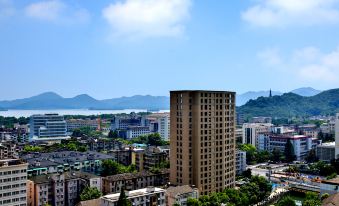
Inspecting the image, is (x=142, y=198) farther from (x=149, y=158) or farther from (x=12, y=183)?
(x=149, y=158)

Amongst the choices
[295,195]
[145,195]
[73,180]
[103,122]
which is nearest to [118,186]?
[73,180]

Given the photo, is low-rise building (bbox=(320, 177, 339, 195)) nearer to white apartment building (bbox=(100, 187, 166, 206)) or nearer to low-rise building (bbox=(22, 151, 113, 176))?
white apartment building (bbox=(100, 187, 166, 206))

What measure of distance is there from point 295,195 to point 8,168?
28316 mm

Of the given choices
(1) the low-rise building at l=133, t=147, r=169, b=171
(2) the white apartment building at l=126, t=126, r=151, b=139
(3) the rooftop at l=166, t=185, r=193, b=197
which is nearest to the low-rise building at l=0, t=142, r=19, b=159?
(1) the low-rise building at l=133, t=147, r=169, b=171

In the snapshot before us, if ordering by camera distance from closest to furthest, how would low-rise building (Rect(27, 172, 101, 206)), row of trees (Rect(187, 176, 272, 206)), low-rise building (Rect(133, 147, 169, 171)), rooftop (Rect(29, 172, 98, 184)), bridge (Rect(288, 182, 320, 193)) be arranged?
row of trees (Rect(187, 176, 272, 206))
low-rise building (Rect(27, 172, 101, 206))
rooftop (Rect(29, 172, 98, 184))
bridge (Rect(288, 182, 320, 193))
low-rise building (Rect(133, 147, 169, 171))

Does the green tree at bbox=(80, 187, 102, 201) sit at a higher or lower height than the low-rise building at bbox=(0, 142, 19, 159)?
lower

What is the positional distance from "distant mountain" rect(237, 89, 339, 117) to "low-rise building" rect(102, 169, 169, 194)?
418ft

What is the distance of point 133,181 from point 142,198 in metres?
7.89

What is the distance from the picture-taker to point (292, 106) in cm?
18412

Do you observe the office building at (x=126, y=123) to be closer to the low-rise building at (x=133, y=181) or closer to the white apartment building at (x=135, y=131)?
the white apartment building at (x=135, y=131)

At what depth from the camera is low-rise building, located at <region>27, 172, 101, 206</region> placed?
32.6 m

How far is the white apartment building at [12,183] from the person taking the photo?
27.4 meters

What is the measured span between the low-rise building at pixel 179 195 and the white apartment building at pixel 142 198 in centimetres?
54

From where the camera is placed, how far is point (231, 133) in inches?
1457
